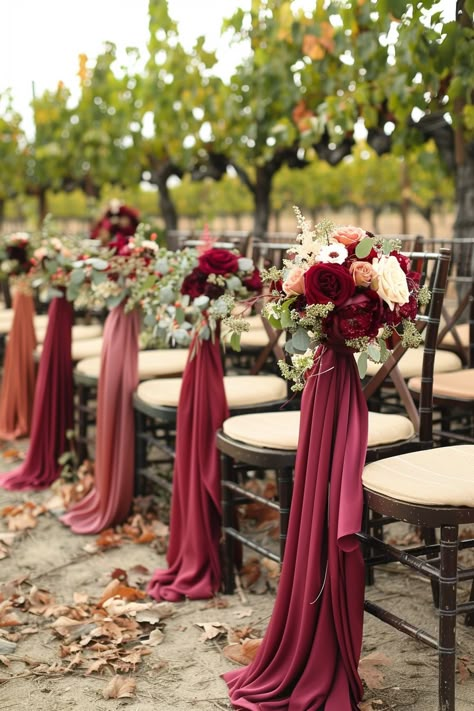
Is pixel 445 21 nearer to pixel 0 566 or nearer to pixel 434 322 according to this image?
pixel 434 322

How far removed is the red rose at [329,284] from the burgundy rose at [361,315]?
1.0 inches

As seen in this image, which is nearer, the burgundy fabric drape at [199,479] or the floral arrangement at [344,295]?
the floral arrangement at [344,295]

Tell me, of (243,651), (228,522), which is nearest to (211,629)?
(243,651)

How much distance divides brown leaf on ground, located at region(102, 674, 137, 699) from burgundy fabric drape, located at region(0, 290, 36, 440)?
3592 mm

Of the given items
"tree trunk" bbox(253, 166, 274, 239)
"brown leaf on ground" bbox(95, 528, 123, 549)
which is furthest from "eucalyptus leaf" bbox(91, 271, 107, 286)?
Answer: "tree trunk" bbox(253, 166, 274, 239)

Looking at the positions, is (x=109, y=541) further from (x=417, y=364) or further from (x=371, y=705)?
(x=371, y=705)

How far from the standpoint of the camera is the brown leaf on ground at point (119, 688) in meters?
2.69

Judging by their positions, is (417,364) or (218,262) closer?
(218,262)

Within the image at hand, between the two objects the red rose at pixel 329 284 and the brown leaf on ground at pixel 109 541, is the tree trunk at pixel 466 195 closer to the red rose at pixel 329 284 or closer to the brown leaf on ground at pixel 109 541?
the brown leaf on ground at pixel 109 541

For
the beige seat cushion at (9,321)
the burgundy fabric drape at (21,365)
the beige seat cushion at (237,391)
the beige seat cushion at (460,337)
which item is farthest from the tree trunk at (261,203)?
the beige seat cushion at (237,391)

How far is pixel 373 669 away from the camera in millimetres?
2756

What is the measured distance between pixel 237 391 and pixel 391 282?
1562 mm

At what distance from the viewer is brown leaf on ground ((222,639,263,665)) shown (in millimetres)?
2895

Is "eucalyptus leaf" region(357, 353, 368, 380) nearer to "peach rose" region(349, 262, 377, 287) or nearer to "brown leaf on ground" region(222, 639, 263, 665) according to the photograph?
"peach rose" region(349, 262, 377, 287)
